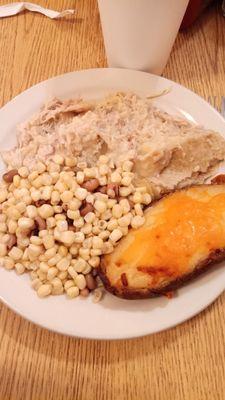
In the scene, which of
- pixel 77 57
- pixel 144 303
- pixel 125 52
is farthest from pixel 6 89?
pixel 144 303

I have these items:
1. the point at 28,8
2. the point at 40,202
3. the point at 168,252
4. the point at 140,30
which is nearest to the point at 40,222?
the point at 40,202

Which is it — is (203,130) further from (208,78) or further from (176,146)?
(208,78)

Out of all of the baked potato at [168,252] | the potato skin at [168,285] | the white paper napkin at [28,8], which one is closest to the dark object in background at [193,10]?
the white paper napkin at [28,8]

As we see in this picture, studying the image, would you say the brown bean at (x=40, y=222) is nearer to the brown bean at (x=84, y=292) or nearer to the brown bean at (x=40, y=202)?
the brown bean at (x=40, y=202)

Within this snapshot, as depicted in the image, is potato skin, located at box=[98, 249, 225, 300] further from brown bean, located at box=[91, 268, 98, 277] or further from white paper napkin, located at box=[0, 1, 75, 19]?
white paper napkin, located at box=[0, 1, 75, 19]

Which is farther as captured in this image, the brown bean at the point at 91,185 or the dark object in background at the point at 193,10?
the dark object in background at the point at 193,10
